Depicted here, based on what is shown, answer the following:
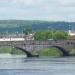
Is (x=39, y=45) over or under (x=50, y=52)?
over

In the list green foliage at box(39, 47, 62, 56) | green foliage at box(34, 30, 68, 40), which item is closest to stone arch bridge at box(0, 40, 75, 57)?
green foliage at box(39, 47, 62, 56)

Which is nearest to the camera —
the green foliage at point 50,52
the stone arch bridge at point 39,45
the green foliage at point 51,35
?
the stone arch bridge at point 39,45

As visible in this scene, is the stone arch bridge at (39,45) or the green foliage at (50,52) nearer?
the stone arch bridge at (39,45)

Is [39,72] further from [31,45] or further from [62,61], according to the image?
[31,45]

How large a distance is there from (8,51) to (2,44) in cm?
3049

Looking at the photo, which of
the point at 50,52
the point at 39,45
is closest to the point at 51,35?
the point at 50,52

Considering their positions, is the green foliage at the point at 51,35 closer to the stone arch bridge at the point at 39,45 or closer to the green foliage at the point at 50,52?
the green foliage at the point at 50,52

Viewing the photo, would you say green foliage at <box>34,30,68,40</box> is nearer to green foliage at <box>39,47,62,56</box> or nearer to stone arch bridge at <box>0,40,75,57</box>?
green foliage at <box>39,47,62,56</box>

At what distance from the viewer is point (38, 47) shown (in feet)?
398

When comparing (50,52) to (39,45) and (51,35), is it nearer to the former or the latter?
(39,45)

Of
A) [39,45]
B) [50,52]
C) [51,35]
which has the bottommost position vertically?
[50,52]

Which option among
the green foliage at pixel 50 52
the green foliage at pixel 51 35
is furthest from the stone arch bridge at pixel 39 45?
the green foliage at pixel 51 35

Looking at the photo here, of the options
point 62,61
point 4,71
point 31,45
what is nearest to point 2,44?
point 31,45

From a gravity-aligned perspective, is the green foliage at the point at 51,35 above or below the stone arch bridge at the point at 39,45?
above
